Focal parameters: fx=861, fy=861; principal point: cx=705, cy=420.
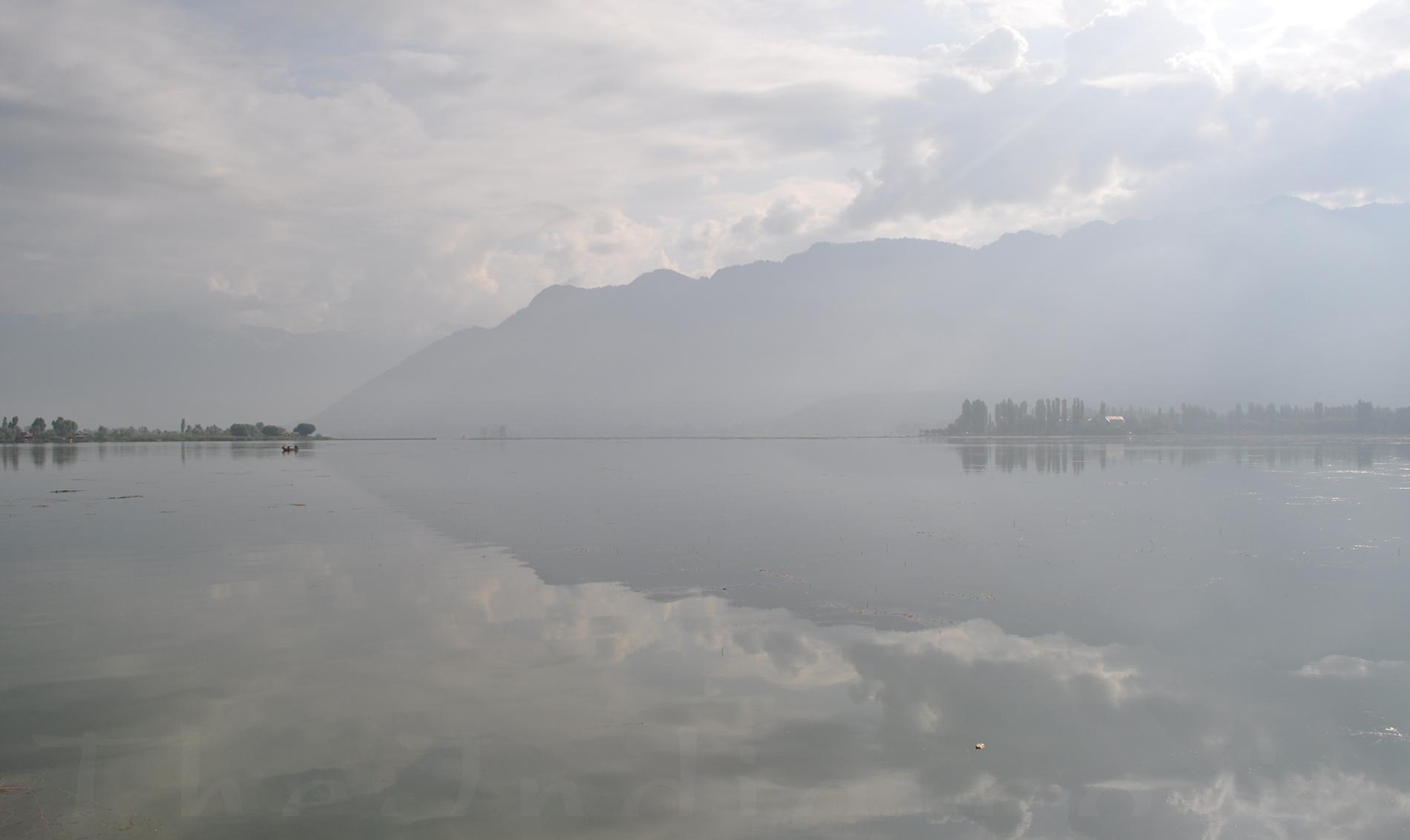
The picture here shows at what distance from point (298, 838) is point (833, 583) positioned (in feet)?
55.0

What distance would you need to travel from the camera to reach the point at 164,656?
17031 millimetres

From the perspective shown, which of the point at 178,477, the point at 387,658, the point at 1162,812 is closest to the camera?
the point at 1162,812

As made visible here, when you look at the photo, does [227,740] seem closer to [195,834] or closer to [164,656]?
[195,834]

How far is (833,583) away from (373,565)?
48.1 feet

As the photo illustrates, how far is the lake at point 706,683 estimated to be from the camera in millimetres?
10859

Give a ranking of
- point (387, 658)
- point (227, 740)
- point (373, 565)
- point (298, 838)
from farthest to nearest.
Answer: point (373, 565), point (387, 658), point (227, 740), point (298, 838)

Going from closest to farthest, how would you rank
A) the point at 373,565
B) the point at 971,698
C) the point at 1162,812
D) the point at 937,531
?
the point at 1162,812
the point at 971,698
the point at 373,565
the point at 937,531

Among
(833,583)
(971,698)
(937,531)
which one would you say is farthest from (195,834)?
(937,531)

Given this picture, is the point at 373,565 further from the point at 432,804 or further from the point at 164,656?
the point at 432,804

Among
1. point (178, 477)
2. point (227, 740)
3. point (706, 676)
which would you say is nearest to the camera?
point (227, 740)

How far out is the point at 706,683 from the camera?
1543 cm

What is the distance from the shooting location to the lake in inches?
428

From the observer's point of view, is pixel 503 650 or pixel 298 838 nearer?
pixel 298 838

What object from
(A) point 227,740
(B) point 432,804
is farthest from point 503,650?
(B) point 432,804
